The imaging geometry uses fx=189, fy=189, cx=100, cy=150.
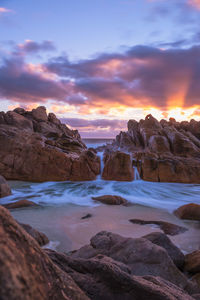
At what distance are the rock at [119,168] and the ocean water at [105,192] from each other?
0.46 meters

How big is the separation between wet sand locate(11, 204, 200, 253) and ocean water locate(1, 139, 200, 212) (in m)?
1.01

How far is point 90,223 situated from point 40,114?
15.6 meters

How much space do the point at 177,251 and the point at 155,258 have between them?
0.96 metres

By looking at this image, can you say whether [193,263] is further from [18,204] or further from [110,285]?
[18,204]

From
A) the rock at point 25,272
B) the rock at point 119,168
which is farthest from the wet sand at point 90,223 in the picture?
the rock at point 119,168

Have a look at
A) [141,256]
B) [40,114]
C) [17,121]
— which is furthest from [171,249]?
[40,114]

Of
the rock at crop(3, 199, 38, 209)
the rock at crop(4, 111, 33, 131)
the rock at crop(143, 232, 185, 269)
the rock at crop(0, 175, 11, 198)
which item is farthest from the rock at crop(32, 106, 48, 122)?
the rock at crop(143, 232, 185, 269)

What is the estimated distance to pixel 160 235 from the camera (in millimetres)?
4195

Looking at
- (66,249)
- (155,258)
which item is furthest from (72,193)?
(155,258)

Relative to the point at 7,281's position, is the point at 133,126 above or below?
above

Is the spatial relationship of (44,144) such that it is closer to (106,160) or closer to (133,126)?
(106,160)

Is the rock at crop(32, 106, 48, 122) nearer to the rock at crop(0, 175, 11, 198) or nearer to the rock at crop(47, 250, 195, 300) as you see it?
the rock at crop(0, 175, 11, 198)

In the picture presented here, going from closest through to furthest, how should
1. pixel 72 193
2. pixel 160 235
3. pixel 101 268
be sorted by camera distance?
pixel 101 268 < pixel 160 235 < pixel 72 193

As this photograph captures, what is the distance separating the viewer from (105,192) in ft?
39.3
